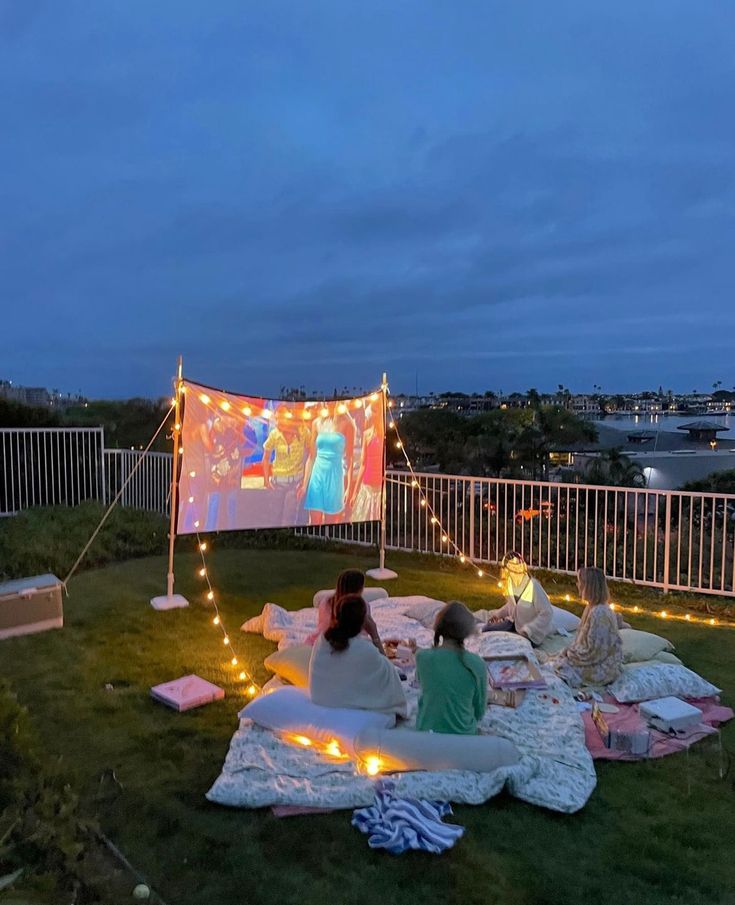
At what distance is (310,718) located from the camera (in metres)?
4.32

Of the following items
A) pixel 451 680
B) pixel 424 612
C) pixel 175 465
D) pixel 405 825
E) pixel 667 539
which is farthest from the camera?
pixel 667 539

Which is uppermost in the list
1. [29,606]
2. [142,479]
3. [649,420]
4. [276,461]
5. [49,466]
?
[649,420]

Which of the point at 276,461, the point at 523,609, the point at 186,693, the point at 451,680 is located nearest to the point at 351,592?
the point at 451,680

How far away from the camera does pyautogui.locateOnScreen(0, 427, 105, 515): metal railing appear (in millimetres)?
12977

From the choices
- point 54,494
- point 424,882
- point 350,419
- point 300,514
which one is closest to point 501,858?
point 424,882

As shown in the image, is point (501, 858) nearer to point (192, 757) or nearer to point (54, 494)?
point (192, 757)

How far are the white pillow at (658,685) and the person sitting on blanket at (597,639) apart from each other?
116mm

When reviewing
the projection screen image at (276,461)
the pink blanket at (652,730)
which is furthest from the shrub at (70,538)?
the pink blanket at (652,730)

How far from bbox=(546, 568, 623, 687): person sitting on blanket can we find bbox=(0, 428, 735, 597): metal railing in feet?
10.3

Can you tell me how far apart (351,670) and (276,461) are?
3.83 metres

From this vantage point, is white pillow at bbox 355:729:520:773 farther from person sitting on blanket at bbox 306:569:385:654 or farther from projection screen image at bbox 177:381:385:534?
projection screen image at bbox 177:381:385:534

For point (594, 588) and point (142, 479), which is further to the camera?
point (142, 479)

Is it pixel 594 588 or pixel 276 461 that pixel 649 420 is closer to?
pixel 276 461

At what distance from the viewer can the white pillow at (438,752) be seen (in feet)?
12.7
